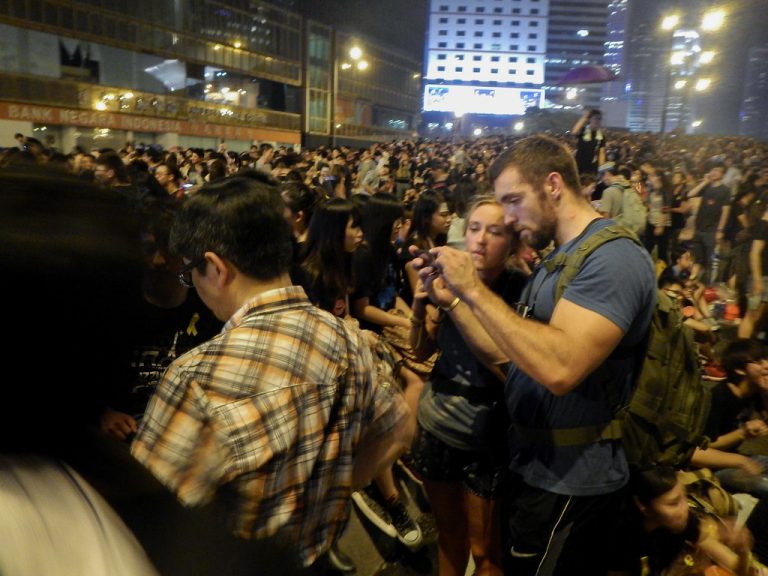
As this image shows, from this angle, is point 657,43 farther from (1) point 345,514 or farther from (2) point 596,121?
(1) point 345,514

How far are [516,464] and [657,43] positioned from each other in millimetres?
25186

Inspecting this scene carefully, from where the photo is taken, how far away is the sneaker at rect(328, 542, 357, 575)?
3201 millimetres

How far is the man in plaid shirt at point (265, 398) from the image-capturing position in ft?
4.10

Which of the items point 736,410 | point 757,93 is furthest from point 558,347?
point 757,93

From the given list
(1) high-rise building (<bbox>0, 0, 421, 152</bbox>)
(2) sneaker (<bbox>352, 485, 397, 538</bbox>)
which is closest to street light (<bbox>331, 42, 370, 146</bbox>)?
(1) high-rise building (<bbox>0, 0, 421, 152</bbox>)

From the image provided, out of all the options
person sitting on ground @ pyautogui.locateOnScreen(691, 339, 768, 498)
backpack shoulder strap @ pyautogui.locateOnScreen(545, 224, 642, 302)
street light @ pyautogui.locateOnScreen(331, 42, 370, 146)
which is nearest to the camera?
backpack shoulder strap @ pyautogui.locateOnScreen(545, 224, 642, 302)

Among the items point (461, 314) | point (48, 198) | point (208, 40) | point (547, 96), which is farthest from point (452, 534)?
point (547, 96)

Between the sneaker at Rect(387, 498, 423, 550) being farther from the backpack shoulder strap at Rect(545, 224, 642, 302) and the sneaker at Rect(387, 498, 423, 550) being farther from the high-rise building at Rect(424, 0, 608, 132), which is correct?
the high-rise building at Rect(424, 0, 608, 132)

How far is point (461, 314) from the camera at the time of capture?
2170 mm

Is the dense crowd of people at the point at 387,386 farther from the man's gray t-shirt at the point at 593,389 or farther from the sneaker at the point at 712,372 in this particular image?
the sneaker at the point at 712,372

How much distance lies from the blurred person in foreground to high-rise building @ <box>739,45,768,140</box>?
27.1 meters

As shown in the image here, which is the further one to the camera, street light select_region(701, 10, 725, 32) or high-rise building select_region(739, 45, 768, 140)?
high-rise building select_region(739, 45, 768, 140)

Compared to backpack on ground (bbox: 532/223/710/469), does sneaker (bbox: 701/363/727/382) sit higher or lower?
lower

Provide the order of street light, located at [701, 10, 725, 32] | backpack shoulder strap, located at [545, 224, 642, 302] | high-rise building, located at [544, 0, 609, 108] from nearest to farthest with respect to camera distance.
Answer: backpack shoulder strap, located at [545, 224, 642, 302] < street light, located at [701, 10, 725, 32] < high-rise building, located at [544, 0, 609, 108]
